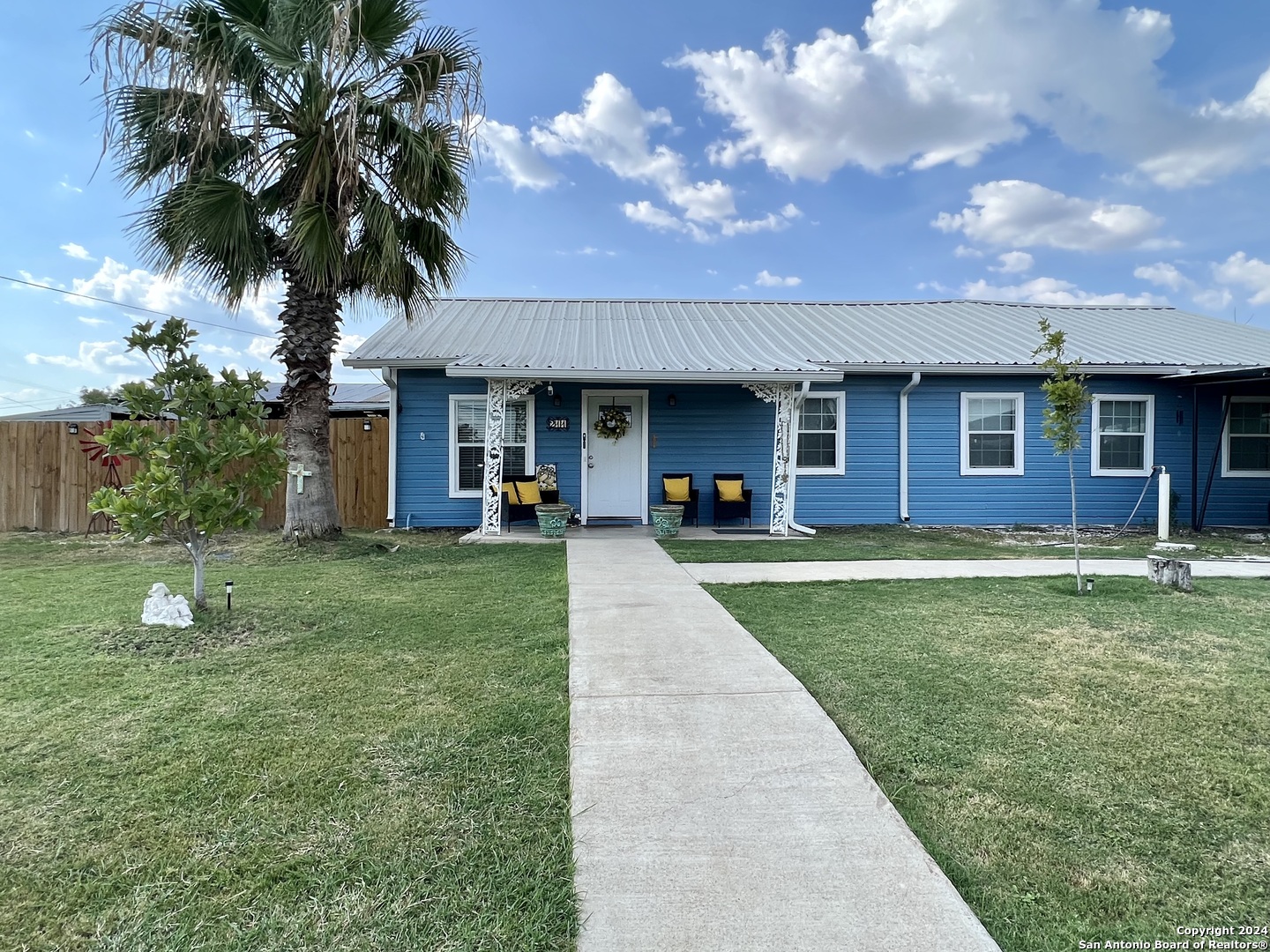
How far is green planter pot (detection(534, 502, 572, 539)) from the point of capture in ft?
28.5

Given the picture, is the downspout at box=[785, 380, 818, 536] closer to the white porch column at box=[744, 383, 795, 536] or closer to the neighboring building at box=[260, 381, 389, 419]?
the white porch column at box=[744, 383, 795, 536]

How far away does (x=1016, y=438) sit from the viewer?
34.0 ft

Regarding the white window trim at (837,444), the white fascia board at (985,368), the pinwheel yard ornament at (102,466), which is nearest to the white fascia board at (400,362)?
the pinwheel yard ornament at (102,466)

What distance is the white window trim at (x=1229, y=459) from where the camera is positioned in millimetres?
10445

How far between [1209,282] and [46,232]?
27265 millimetres

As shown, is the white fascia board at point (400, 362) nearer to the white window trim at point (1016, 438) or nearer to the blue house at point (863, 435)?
the blue house at point (863, 435)

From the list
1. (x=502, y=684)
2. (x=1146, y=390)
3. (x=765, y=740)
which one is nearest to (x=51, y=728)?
(x=502, y=684)

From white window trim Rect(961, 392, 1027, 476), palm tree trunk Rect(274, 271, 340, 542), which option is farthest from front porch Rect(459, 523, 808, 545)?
white window trim Rect(961, 392, 1027, 476)

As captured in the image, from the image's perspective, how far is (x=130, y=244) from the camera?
721 centimetres

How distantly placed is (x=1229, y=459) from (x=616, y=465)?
10.4 metres

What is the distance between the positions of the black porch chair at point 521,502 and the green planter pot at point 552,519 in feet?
1.93

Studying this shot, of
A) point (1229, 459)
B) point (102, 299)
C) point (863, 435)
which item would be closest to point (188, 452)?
point (863, 435)

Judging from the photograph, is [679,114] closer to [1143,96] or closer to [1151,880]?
[1143,96]

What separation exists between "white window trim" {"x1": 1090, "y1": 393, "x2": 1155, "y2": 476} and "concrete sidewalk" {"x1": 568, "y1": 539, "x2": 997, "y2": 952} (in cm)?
985
